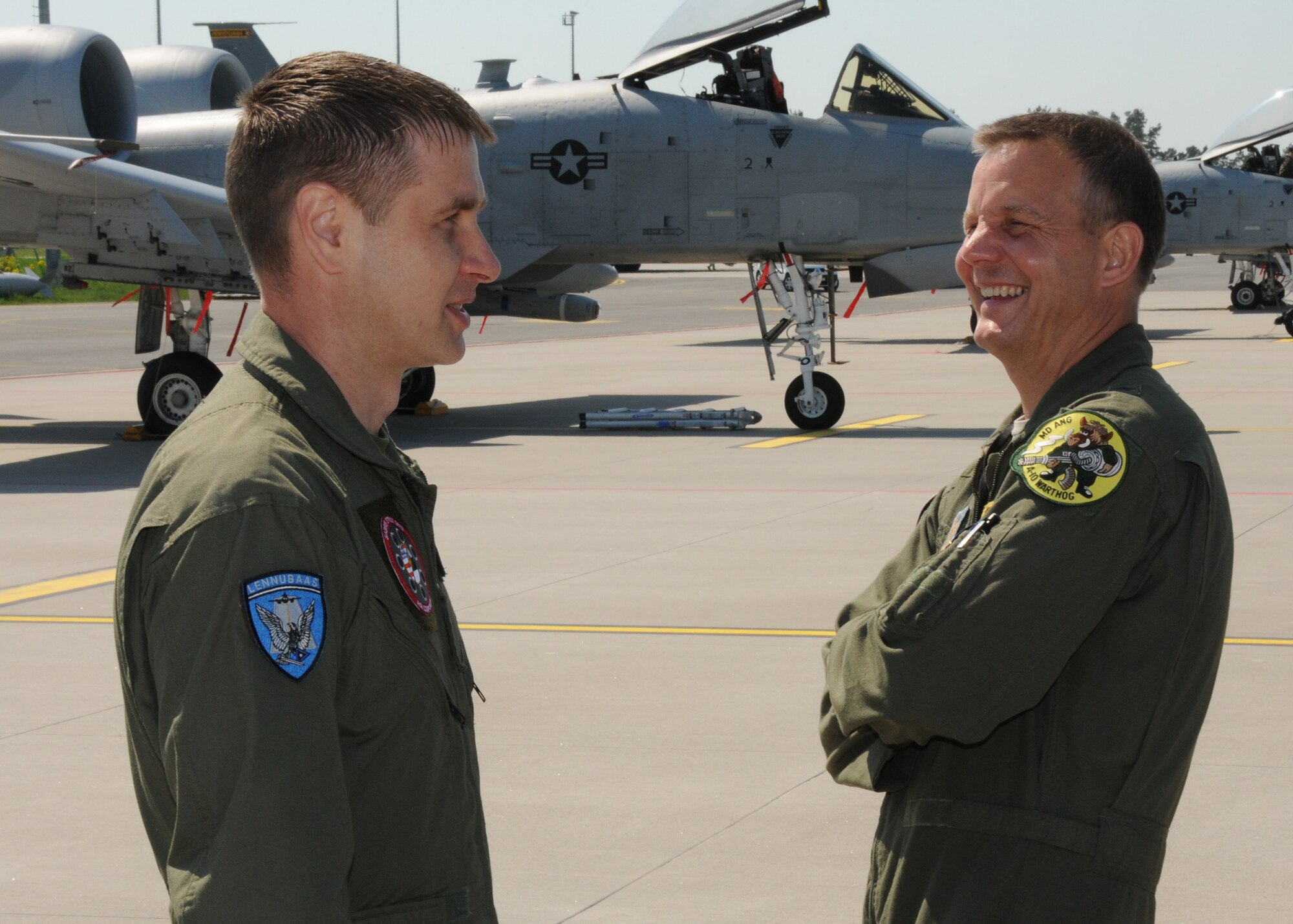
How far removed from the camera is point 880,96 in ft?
56.9

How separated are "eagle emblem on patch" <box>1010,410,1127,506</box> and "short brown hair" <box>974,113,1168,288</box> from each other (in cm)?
40

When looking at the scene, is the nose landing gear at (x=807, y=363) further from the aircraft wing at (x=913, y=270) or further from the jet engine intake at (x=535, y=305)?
the jet engine intake at (x=535, y=305)

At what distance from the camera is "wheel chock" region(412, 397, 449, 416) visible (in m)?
19.2

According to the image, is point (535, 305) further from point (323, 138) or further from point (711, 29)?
point (323, 138)

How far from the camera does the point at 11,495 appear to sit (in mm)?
12805

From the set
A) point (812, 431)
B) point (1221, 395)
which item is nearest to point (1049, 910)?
point (812, 431)

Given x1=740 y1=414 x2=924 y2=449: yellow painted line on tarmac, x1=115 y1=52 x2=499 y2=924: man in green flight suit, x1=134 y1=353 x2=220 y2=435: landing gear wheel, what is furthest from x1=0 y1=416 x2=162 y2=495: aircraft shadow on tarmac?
x1=115 y1=52 x2=499 y2=924: man in green flight suit

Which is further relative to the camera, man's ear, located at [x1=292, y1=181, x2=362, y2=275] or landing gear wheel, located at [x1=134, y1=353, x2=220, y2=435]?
landing gear wheel, located at [x1=134, y1=353, x2=220, y2=435]

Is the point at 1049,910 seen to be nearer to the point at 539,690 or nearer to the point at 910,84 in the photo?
the point at 539,690

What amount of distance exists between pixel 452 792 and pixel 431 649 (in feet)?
0.60

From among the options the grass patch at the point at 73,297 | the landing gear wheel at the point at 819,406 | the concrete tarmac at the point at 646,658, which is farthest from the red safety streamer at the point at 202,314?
the grass patch at the point at 73,297

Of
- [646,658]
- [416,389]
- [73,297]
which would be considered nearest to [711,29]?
[416,389]

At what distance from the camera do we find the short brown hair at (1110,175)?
8.45 ft

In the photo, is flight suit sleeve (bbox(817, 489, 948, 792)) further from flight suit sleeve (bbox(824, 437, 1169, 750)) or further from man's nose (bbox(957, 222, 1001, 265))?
man's nose (bbox(957, 222, 1001, 265))
